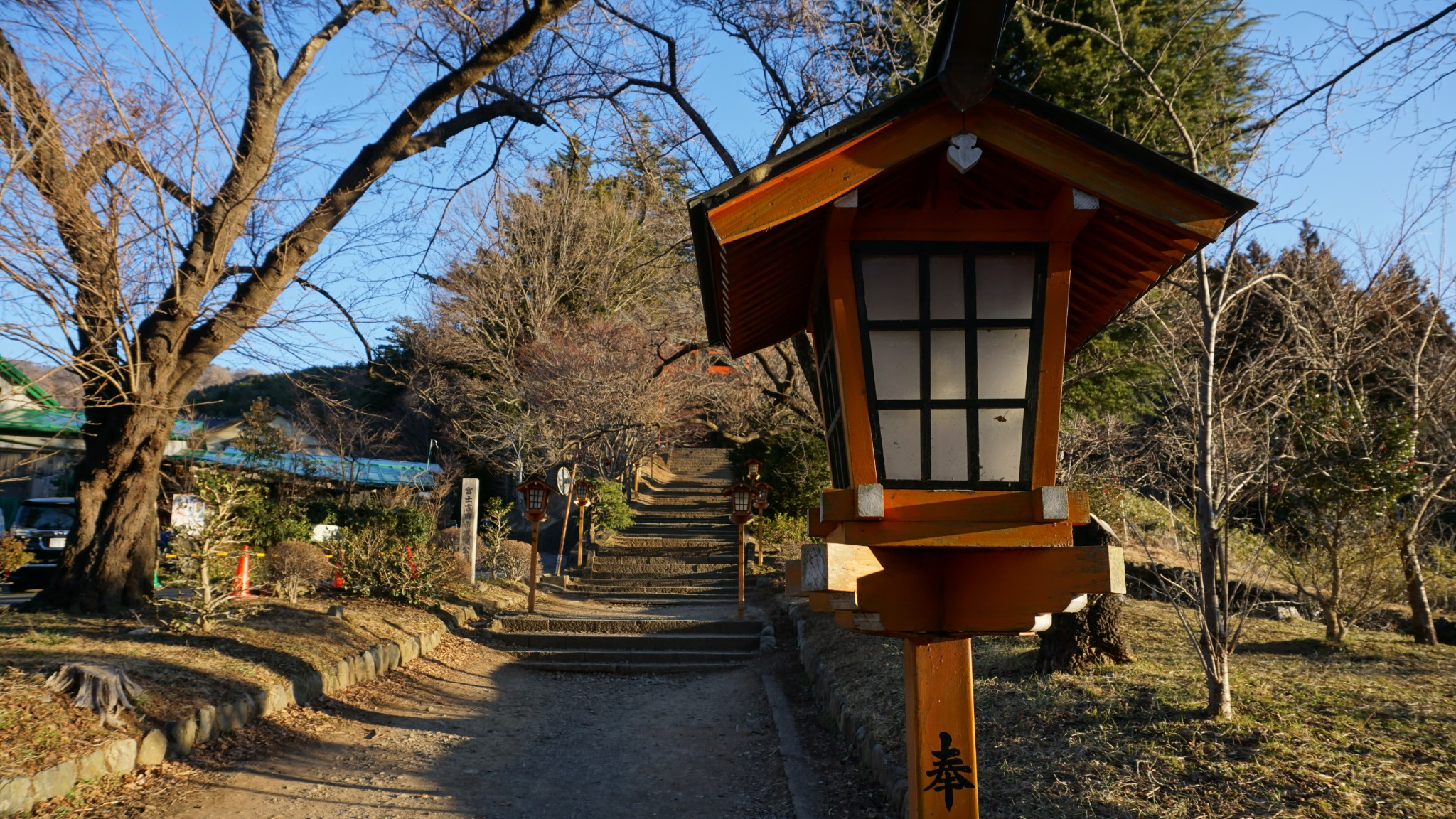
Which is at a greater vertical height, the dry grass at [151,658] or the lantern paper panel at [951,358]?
the lantern paper panel at [951,358]

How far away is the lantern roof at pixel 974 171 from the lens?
290 cm

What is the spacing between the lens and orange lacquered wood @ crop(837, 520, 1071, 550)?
9.63ft

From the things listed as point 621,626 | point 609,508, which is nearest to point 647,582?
point 609,508

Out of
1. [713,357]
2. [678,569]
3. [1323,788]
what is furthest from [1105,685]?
[678,569]

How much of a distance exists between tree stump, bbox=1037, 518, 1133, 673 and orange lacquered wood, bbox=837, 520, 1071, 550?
3626 millimetres

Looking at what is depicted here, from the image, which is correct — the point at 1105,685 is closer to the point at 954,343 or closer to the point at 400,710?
the point at 954,343

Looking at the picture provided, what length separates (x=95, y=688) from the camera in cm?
575

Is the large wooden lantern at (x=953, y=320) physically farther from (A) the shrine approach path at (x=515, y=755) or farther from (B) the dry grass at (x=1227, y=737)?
(A) the shrine approach path at (x=515, y=755)

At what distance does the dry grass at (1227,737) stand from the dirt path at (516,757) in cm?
155

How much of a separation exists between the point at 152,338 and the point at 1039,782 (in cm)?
881

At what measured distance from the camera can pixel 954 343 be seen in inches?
123

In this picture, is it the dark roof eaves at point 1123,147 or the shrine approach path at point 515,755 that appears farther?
the shrine approach path at point 515,755

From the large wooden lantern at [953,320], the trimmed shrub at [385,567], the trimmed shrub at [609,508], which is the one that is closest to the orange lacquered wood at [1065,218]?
the large wooden lantern at [953,320]

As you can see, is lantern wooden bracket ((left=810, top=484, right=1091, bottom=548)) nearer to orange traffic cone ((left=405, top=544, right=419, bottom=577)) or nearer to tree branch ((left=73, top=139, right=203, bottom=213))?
tree branch ((left=73, top=139, right=203, bottom=213))
